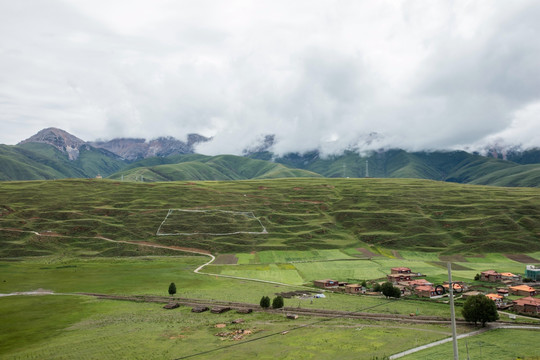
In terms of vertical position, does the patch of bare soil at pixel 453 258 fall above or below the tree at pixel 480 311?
below

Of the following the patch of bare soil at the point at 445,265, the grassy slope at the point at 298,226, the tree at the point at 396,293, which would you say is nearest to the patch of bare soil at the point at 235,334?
the tree at the point at 396,293

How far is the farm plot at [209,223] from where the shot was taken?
550ft

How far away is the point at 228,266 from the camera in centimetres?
12488

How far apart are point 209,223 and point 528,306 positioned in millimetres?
133367

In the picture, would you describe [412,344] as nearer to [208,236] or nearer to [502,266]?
[502,266]

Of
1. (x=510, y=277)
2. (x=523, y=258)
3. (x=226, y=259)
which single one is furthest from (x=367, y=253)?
(x=226, y=259)

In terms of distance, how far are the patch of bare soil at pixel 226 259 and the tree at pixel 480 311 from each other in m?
84.1

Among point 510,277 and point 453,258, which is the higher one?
point 510,277

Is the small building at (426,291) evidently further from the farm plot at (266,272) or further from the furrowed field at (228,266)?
the farm plot at (266,272)

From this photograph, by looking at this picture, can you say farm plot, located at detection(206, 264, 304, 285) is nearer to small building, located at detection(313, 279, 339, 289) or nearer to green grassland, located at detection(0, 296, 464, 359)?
small building, located at detection(313, 279, 339, 289)

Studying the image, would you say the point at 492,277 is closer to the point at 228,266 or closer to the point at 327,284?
the point at 327,284

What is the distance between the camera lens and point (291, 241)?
160000mm

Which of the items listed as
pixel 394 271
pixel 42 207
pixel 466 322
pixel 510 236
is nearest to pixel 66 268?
pixel 42 207

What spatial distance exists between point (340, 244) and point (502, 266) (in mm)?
60747
